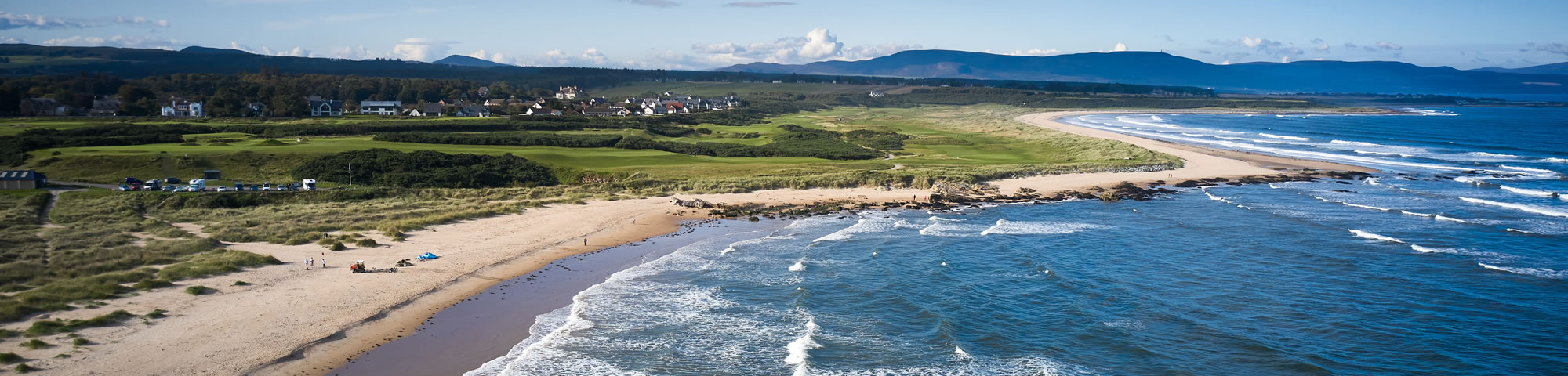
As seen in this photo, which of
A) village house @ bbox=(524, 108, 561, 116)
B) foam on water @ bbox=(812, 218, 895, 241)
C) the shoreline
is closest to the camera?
the shoreline

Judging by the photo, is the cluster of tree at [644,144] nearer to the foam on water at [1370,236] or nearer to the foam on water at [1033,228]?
the foam on water at [1033,228]

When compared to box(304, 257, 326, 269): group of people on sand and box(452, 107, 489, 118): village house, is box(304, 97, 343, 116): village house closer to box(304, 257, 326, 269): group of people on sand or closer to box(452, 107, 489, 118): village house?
box(452, 107, 489, 118): village house

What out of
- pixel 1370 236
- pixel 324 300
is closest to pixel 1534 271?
pixel 1370 236

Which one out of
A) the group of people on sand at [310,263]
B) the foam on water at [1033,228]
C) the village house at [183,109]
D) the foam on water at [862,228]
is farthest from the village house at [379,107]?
the foam on water at [1033,228]

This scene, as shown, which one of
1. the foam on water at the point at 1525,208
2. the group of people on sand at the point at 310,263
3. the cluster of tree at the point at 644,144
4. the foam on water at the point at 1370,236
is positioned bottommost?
the group of people on sand at the point at 310,263

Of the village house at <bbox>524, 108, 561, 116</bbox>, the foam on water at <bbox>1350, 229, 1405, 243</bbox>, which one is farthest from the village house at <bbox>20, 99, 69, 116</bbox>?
the foam on water at <bbox>1350, 229, 1405, 243</bbox>

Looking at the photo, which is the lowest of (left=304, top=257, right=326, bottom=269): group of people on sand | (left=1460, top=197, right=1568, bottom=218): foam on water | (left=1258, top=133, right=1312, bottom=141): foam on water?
(left=304, top=257, right=326, bottom=269): group of people on sand
